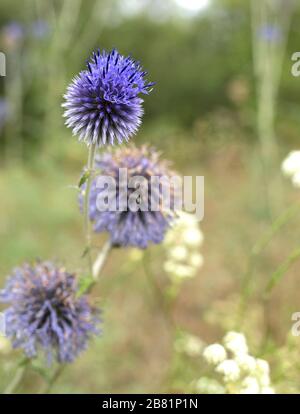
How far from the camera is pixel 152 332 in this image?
394 cm

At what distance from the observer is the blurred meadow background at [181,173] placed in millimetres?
3424

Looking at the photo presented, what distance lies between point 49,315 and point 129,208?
1.79 ft

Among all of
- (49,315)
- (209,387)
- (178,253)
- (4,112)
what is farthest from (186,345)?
(4,112)

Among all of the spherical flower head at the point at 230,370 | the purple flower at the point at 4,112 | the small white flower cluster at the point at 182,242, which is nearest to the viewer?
the spherical flower head at the point at 230,370

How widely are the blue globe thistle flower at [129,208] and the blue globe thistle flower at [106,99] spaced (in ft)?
1.84

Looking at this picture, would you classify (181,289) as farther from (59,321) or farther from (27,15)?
(27,15)

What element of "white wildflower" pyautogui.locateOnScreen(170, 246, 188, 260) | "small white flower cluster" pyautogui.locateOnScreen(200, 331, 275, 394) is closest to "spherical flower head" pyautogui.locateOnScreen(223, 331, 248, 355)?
"small white flower cluster" pyautogui.locateOnScreen(200, 331, 275, 394)

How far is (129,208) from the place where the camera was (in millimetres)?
2295

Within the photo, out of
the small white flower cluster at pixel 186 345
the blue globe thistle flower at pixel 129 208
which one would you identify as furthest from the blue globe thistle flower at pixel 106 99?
the small white flower cluster at pixel 186 345

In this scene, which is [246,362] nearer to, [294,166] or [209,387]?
[209,387]

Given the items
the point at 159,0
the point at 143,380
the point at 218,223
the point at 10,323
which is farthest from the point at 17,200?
the point at 159,0

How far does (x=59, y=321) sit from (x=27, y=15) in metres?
7.19

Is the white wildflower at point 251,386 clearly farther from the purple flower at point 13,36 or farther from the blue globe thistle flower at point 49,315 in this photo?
the purple flower at point 13,36

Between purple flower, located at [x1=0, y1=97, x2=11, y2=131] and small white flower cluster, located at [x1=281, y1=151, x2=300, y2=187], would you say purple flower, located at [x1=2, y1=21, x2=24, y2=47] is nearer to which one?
purple flower, located at [x1=0, y1=97, x2=11, y2=131]
